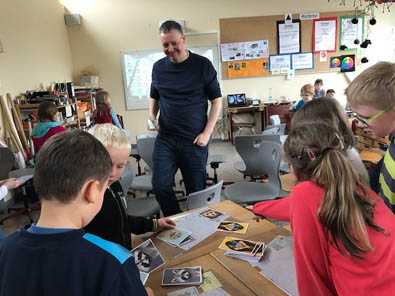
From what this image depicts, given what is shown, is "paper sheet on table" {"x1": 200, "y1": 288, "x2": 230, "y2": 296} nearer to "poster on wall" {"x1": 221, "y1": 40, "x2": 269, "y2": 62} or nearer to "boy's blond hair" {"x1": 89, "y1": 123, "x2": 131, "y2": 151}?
"boy's blond hair" {"x1": 89, "y1": 123, "x2": 131, "y2": 151}

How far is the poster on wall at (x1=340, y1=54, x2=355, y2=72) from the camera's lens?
7109 millimetres

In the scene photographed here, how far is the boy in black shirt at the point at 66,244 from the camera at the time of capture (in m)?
0.75

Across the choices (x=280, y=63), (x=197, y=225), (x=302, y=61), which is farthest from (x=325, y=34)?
(x=197, y=225)

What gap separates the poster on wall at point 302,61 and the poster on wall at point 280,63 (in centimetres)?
10

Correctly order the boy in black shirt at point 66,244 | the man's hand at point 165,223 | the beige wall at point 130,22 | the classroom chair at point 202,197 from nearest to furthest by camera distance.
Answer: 1. the boy in black shirt at point 66,244
2. the man's hand at point 165,223
3. the classroom chair at point 202,197
4. the beige wall at point 130,22

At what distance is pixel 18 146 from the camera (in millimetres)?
4234

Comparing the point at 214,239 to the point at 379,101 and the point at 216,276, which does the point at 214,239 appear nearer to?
the point at 216,276

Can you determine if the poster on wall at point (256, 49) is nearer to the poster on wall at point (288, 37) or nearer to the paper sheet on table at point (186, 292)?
the poster on wall at point (288, 37)

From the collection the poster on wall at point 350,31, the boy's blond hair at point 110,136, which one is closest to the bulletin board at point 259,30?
the poster on wall at point 350,31

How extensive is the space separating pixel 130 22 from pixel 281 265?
6301mm

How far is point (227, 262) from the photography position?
134cm

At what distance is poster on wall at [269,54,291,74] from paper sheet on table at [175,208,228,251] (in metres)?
5.75

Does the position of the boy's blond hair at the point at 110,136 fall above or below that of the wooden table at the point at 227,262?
above

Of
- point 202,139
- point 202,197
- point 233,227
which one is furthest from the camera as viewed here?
point 202,139
